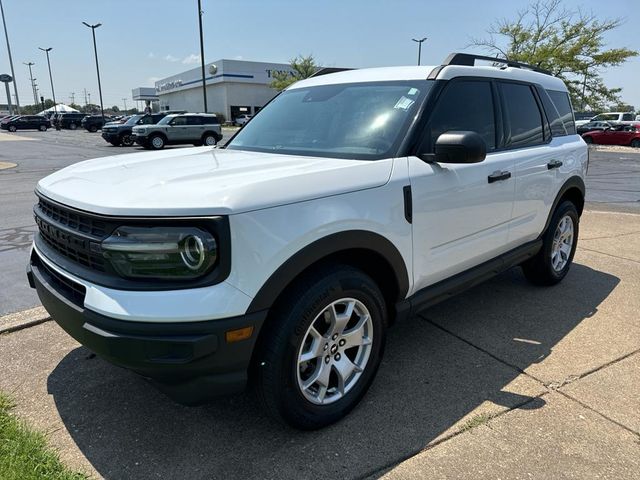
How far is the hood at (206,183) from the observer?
199cm

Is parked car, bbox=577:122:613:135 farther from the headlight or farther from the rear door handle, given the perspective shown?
the headlight

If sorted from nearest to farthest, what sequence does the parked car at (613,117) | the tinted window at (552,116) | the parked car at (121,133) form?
the tinted window at (552,116)
the parked car at (121,133)
the parked car at (613,117)

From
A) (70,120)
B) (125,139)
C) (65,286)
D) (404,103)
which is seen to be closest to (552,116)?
(404,103)

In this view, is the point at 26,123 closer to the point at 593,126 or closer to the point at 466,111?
the point at 593,126

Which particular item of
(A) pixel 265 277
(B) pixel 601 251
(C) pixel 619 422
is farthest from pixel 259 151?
(B) pixel 601 251

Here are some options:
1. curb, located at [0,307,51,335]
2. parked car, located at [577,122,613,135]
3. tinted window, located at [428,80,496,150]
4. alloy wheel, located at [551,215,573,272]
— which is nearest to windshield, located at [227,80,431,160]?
tinted window, located at [428,80,496,150]

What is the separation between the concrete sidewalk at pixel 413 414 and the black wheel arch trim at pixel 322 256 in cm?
78

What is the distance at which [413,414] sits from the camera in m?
2.68

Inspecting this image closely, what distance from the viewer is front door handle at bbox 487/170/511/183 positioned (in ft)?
10.8

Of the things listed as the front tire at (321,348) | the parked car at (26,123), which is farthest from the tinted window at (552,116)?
the parked car at (26,123)

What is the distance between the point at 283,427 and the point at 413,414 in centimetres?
73

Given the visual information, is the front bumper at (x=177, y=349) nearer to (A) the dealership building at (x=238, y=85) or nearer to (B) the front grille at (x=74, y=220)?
(B) the front grille at (x=74, y=220)

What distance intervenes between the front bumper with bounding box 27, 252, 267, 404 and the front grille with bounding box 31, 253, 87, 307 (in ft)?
0.03

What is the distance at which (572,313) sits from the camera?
4070mm
